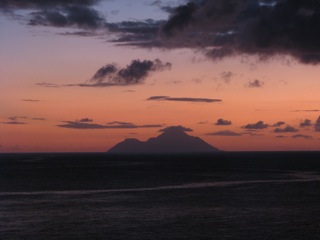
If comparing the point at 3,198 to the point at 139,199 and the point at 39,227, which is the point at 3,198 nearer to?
the point at 139,199

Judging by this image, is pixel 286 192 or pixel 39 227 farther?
pixel 286 192

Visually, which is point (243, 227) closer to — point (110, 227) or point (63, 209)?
point (110, 227)

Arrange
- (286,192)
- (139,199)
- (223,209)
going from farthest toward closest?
(286,192), (139,199), (223,209)

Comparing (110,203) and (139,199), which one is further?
(139,199)

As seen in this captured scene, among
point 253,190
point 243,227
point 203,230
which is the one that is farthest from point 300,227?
point 253,190

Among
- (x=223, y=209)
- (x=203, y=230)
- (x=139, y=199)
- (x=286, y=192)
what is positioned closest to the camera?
(x=203, y=230)

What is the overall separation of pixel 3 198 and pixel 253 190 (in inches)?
1971

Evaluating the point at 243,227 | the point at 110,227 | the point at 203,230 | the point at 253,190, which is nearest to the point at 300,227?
the point at 243,227

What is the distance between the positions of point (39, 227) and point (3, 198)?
3627cm

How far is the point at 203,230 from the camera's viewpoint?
194ft

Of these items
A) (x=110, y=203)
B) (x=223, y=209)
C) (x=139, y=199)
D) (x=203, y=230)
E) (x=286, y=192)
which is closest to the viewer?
(x=203, y=230)

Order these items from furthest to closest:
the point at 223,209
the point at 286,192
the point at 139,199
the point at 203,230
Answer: the point at 286,192, the point at 139,199, the point at 223,209, the point at 203,230

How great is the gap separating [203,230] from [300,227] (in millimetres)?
11705

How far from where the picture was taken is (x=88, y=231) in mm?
59375
